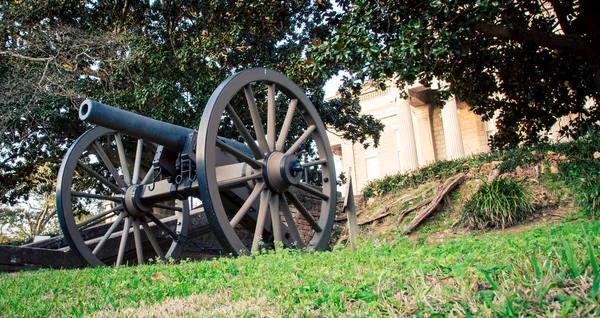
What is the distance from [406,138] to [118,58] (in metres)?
21.2

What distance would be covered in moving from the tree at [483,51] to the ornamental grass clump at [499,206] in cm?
247

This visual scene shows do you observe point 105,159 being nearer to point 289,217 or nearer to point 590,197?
point 289,217

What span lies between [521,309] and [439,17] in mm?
6523

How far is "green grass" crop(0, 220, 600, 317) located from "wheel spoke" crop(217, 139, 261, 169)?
1924 mm

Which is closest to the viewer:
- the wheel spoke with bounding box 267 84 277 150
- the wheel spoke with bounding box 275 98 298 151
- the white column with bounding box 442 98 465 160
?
the wheel spoke with bounding box 267 84 277 150

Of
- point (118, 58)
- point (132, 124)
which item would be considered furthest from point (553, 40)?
point (118, 58)

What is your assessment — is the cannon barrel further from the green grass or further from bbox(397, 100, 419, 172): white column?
bbox(397, 100, 419, 172): white column

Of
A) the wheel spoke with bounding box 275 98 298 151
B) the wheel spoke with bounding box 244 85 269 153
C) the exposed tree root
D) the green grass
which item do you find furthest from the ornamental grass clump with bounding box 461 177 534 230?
the green grass

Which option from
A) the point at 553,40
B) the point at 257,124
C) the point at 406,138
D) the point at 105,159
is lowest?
the point at 105,159

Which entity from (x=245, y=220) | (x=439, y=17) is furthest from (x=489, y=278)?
(x=439, y=17)

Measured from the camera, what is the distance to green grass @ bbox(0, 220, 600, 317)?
189 centimetres

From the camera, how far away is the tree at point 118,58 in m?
11.9

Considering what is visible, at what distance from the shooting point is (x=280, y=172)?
20.5ft

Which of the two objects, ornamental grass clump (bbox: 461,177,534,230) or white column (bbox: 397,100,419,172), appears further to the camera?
white column (bbox: 397,100,419,172)
